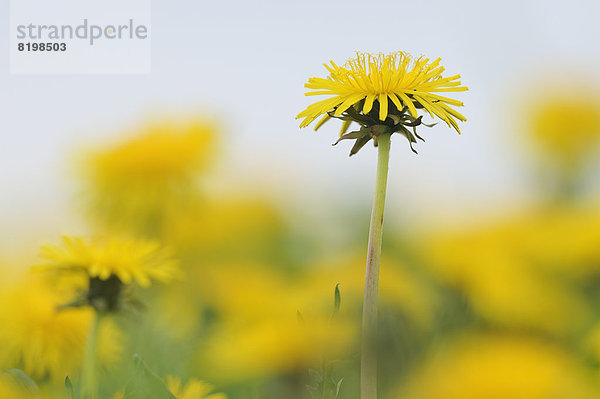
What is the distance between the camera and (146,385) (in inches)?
20.1

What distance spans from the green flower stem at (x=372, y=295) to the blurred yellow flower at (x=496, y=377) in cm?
9

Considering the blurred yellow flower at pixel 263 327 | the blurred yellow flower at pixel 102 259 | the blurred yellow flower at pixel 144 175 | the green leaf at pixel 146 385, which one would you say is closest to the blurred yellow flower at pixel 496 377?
the blurred yellow flower at pixel 263 327

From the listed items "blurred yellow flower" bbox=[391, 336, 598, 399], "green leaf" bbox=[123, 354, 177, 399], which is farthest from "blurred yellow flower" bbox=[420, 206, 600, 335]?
"green leaf" bbox=[123, 354, 177, 399]

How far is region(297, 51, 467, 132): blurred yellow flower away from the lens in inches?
19.4

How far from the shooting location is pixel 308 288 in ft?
2.75

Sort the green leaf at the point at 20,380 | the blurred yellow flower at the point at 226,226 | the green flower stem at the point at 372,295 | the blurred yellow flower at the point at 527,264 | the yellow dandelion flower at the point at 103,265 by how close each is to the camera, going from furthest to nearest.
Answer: the blurred yellow flower at the point at 226,226 < the blurred yellow flower at the point at 527,264 < the yellow dandelion flower at the point at 103,265 < the green leaf at the point at 20,380 < the green flower stem at the point at 372,295

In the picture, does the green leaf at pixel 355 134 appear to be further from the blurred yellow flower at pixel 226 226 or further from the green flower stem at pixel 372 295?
the blurred yellow flower at pixel 226 226

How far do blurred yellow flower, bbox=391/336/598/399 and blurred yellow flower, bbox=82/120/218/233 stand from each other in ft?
2.28

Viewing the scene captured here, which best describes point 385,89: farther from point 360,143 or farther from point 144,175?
point 144,175

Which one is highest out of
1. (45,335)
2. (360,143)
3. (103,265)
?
(360,143)

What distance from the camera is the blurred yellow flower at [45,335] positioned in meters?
0.81

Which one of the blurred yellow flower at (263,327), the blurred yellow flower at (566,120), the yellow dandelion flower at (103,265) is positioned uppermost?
the blurred yellow flower at (566,120)

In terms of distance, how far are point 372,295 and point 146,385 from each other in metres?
0.18

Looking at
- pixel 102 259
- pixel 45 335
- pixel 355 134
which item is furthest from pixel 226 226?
pixel 355 134
